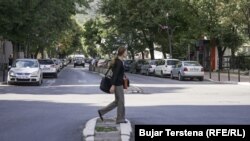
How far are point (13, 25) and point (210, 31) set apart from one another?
2070 cm

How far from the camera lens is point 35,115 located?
15.0 metres

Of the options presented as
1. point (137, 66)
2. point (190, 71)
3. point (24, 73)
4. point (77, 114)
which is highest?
point (24, 73)

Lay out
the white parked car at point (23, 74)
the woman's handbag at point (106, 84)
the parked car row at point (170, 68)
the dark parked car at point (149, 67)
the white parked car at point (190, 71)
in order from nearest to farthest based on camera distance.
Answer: the woman's handbag at point (106, 84) → the white parked car at point (23, 74) → the white parked car at point (190, 71) → the parked car row at point (170, 68) → the dark parked car at point (149, 67)

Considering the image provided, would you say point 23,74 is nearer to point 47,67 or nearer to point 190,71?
point 47,67

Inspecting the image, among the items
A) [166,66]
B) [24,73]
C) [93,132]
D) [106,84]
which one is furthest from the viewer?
[166,66]

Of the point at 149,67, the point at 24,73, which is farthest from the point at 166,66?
the point at 24,73

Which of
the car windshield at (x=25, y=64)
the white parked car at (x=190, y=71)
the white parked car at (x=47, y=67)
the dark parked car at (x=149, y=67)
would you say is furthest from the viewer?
the dark parked car at (x=149, y=67)

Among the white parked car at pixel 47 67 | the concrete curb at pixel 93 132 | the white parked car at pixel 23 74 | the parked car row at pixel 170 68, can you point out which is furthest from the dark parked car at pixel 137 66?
the concrete curb at pixel 93 132

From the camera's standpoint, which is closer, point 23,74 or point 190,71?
point 23,74

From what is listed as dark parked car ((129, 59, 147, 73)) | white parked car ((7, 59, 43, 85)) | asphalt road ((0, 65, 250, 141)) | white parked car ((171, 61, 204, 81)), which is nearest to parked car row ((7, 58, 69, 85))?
white parked car ((7, 59, 43, 85))

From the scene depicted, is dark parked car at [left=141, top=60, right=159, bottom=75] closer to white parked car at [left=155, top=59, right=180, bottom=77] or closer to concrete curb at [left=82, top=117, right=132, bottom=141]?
white parked car at [left=155, top=59, right=180, bottom=77]

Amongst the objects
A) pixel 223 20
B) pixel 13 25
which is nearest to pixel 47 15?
pixel 13 25

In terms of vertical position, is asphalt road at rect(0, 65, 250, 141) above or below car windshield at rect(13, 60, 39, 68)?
below

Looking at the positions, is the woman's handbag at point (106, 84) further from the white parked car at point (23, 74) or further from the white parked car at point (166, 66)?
the white parked car at point (166, 66)
